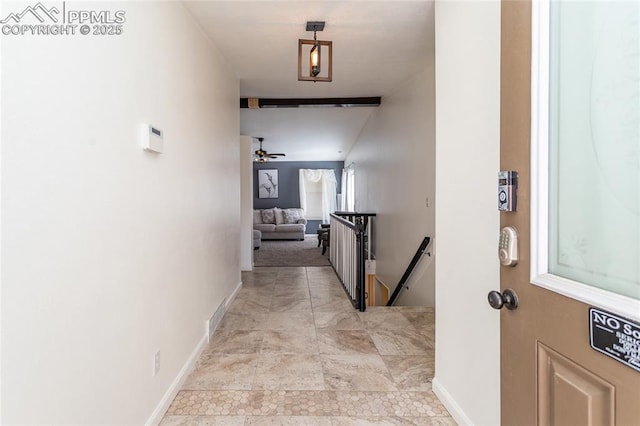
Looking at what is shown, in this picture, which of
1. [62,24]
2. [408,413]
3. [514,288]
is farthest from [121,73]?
[408,413]

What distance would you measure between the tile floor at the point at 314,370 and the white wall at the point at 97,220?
29cm

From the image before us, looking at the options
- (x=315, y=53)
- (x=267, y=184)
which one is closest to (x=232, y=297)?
(x=315, y=53)

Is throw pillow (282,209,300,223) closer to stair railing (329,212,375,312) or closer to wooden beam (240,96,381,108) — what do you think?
stair railing (329,212,375,312)

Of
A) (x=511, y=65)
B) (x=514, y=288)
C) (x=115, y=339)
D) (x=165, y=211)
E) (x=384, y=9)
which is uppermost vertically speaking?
(x=384, y=9)

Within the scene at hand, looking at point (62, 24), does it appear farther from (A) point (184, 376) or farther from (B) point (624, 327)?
(A) point (184, 376)

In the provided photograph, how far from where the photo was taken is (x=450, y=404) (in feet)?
5.37

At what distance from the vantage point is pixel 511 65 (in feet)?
3.00

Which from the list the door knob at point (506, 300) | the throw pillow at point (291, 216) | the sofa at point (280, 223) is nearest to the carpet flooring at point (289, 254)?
the sofa at point (280, 223)

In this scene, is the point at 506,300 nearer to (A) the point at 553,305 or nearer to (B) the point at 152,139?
(A) the point at 553,305

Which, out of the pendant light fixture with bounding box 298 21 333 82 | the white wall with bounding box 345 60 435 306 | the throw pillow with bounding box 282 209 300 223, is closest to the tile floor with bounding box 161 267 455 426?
the white wall with bounding box 345 60 435 306

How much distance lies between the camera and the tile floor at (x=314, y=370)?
1.64 meters

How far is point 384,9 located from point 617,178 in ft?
6.44

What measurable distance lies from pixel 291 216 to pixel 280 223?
429 millimetres

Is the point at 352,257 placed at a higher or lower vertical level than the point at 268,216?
lower
